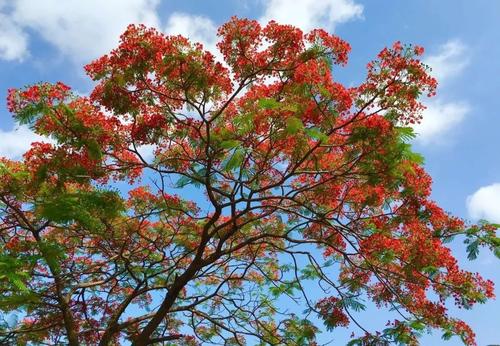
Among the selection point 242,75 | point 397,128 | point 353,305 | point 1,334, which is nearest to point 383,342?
point 353,305

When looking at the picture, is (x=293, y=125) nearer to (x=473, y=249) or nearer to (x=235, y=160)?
(x=235, y=160)

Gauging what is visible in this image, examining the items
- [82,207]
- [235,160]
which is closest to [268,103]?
[235,160]

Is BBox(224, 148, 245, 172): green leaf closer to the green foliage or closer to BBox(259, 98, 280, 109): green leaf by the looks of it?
BBox(259, 98, 280, 109): green leaf

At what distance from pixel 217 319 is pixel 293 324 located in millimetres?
1487

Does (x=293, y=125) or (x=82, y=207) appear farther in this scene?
(x=82, y=207)

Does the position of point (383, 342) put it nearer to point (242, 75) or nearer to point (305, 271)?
point (305, 271)

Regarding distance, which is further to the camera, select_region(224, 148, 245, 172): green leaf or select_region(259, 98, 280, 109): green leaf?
select_region(224, 148, 245, 172): green leaf

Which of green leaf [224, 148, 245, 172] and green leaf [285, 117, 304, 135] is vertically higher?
green leaf [285, 117, 304, 135]

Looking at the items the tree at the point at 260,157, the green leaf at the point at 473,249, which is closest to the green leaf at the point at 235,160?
the tree at the point at 260,157

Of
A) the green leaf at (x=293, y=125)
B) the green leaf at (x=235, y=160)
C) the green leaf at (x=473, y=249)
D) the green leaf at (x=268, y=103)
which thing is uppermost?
the green leaf at (x=268, y=103)

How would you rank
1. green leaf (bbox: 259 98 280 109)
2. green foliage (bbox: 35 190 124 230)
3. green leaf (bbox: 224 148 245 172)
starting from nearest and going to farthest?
green leaf (bbox: 259 98 280 109), green leaf (bbox: 224 148 245 172), green foliage (bbox: 35 190 124 230)

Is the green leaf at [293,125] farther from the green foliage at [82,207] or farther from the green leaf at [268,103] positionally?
the green foliage at [82,207]

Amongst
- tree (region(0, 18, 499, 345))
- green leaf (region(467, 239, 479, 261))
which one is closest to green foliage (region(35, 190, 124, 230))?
tree (region(0, 18, 499, 345))

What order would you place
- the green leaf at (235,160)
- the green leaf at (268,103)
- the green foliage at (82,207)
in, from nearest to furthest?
1. the green leaf at (268,103)
2. the green leaf at (235,160)
3. the green foliage at (82,207)
